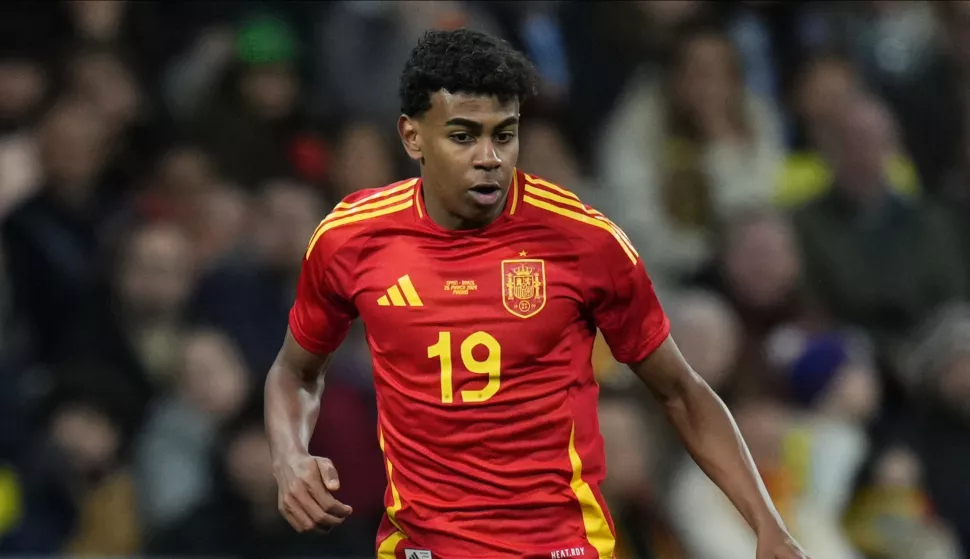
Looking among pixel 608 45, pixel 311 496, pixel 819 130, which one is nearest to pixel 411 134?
pixel 311 496

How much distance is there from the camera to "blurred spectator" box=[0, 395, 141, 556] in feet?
19.6

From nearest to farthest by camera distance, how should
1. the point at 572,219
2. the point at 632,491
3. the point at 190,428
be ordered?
the point at 572,219
the point at 632,491
the point at 190,428

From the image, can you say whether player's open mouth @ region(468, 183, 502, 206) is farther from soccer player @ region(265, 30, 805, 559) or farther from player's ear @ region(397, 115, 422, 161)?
player's ear @ region(397, 115, 422, 161)

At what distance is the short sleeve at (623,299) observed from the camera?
343 centimetres

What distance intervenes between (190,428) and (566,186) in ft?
6.57

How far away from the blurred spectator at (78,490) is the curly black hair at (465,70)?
320cm

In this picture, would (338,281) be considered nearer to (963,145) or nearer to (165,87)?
(165,87)

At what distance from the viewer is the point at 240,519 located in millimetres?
5953

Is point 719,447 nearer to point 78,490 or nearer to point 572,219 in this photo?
point 572,219

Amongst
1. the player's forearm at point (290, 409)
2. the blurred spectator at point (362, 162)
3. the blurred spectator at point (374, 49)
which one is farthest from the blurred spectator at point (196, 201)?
the player's forearm at point (290, 409)

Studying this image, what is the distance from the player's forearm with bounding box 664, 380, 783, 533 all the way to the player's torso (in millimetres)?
231

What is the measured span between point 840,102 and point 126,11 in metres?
3.49

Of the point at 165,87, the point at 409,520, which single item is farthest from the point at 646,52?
the point at 409,520

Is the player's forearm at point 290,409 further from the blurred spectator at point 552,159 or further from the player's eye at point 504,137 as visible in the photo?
the blurred spectator at point 552,159
